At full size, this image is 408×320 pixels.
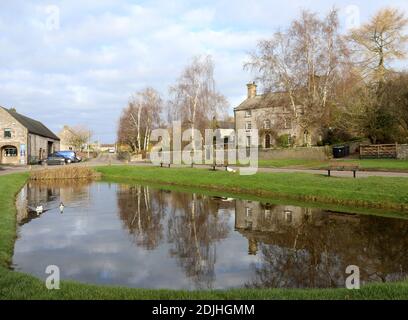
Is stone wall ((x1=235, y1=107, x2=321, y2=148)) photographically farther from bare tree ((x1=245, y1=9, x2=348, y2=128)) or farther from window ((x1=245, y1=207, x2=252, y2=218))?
window ((x1=245, y1=207, x2=252, y2=218))

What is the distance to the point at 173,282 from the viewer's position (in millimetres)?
8148

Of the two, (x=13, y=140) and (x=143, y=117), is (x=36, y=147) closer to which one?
(x=13, y=140)

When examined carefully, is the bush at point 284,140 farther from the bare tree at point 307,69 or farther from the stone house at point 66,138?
the stone house at point 66,138

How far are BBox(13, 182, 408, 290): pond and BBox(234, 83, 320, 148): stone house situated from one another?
2360 cm

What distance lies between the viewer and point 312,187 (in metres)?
20.3

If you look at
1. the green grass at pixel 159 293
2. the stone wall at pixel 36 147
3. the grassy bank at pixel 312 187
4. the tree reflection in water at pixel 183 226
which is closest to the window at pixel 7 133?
the stone wall at pixel 36 147

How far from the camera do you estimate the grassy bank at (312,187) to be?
675 inches

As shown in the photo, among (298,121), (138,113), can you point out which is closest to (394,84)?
(298,121)

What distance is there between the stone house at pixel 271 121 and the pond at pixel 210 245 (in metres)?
23.6

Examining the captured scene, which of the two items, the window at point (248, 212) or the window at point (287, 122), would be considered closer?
the window at point (248, 212)

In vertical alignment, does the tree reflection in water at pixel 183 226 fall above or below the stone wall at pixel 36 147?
below
